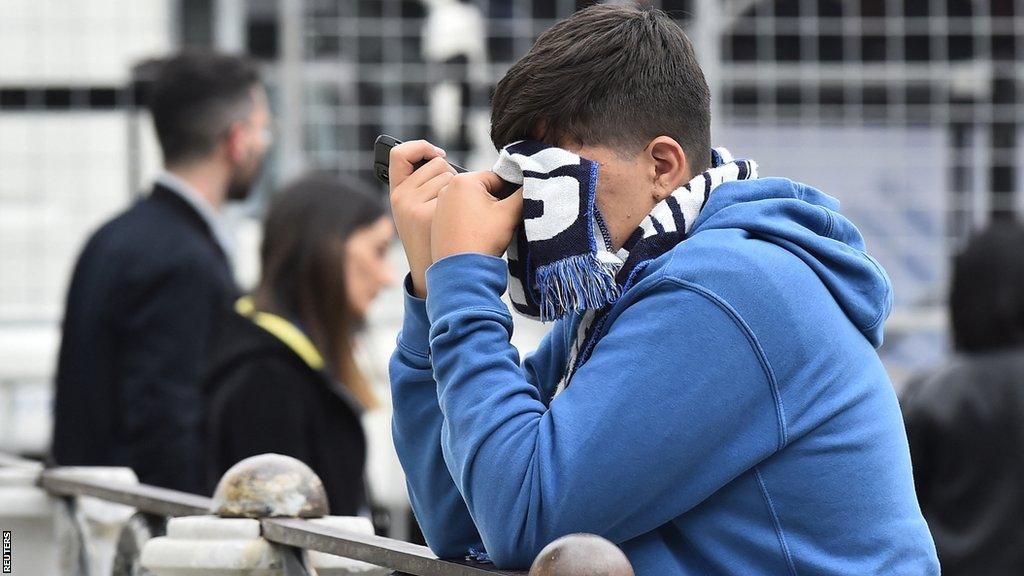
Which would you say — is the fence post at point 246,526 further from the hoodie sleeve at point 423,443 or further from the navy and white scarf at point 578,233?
the navy and white scarf at point 578,233

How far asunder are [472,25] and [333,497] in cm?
405

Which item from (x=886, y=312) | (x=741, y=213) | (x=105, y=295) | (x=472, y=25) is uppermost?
(x=472, y=25)

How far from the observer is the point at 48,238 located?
728cm

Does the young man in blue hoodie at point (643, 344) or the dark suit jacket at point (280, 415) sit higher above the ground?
the young man in blue hoodie at point (643, 344)

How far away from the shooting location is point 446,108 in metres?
7.25

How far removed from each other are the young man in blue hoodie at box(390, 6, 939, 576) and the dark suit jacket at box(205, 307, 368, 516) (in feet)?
5.70

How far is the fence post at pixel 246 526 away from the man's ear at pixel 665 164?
2.39 feet

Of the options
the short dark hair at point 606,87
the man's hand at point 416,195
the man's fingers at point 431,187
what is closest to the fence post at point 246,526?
the man's hand at point 416,195

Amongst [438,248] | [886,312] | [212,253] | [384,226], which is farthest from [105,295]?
[886,312]

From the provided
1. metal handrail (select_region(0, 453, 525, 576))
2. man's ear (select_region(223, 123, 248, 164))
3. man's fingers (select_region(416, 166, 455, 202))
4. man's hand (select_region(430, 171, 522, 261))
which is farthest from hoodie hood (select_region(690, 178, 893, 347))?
man's ear (select_region(223, 123, 248, 164))

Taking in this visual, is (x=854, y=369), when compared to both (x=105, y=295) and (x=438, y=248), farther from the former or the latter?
(x=105, y=295)

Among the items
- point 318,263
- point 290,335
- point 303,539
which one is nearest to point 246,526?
point 303,539

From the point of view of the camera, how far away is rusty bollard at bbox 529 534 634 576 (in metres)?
1.28

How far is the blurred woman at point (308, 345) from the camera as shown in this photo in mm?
3602
